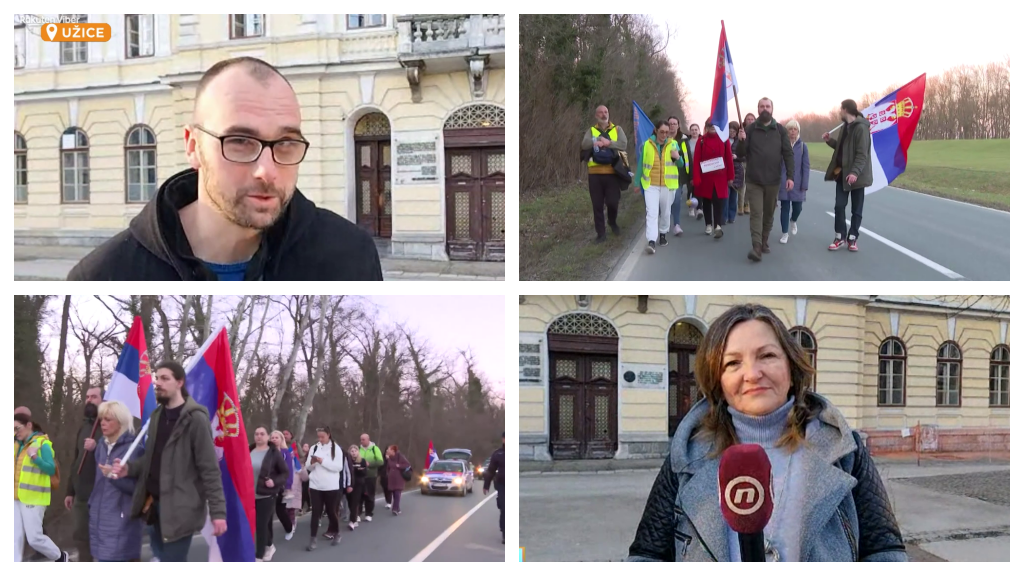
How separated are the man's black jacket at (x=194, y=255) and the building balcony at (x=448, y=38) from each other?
53.3 inches

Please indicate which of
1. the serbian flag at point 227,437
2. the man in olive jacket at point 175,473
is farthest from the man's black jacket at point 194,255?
the man in olive jacket at point 175,473

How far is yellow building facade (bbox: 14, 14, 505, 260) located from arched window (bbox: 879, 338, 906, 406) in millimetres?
2462

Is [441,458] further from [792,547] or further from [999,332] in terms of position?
[999,332]

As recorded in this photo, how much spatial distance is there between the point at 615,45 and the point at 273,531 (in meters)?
3.53

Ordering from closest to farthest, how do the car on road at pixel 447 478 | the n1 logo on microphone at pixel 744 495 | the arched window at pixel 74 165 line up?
the n1 logo on microphone at pixel 744 495, the car on road at pixel 447 478, the arched window at pixel 74 165

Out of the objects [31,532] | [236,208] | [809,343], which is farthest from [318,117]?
[809,343]

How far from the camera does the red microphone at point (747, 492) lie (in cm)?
330

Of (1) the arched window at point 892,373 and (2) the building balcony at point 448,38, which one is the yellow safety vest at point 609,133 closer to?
(2) the building balcony at point 448,38

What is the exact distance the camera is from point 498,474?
5.08 metres

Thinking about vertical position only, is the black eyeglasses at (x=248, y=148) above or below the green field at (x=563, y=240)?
above

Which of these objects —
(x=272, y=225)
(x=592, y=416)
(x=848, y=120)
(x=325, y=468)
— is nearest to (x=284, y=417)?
(x=325, y=468)

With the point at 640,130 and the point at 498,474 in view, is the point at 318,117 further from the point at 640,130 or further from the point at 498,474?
the point at 498,474

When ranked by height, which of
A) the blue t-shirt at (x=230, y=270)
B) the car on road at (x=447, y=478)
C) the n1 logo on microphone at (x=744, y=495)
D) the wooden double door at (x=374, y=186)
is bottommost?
the car on road at (x=447, y=478)

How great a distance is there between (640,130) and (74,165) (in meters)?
3.77
